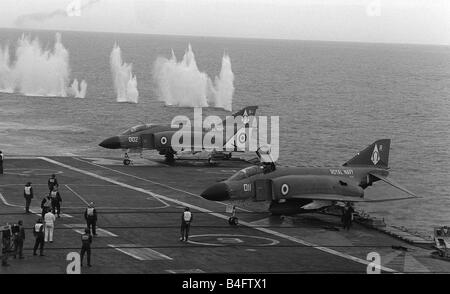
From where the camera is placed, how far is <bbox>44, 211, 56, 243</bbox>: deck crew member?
34562mm

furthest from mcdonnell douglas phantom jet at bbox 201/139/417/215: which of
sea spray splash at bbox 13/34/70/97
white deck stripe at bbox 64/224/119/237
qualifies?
sea spray splash at bbox 13/34/70/97

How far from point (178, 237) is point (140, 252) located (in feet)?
12.3

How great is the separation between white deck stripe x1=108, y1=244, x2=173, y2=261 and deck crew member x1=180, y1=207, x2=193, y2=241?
89.5 inches

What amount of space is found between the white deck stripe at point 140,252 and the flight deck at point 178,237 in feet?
0.14

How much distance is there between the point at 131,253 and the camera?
34281 millimetres

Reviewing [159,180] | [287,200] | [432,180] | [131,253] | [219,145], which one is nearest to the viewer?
[131,253]

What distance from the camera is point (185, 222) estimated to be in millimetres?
36688

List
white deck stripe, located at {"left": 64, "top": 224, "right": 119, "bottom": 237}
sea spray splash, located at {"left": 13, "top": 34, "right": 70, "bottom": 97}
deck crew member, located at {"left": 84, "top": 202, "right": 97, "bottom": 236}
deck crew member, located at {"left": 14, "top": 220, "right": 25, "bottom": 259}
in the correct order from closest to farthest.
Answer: deck crew member, located at {"left": 14, "top": 220, "right": 25, "bottom": 259} < deck crew member, located at {"left": 84, "top": 202, "right": 97, "bottom": 236} < white deck stripe, located at {"left": 64, "top": 224, "right": 119, "bottom": 237} < sea spray splash, located at {"left": 13, "top": 34, "right": 70, "bottom": 97}

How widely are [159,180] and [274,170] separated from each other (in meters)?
13.7

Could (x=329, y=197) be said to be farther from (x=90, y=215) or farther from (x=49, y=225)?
(x=49, y=225)

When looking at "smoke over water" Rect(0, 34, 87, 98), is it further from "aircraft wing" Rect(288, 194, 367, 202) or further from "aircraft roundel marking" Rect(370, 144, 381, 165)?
"aircraft wing" Rect(288, 194, 367, 202)

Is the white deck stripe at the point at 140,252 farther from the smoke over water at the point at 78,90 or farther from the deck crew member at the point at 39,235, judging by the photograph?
the smoke over water at the point at 78,90

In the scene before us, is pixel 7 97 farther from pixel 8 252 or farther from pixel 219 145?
pixel 8 252
